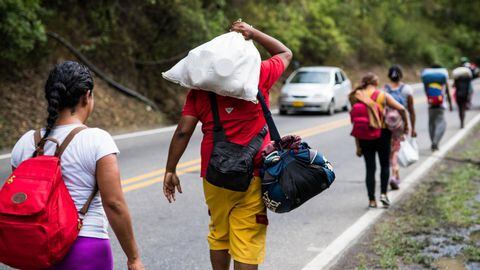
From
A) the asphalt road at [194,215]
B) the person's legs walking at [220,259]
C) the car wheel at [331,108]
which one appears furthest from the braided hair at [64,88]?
the car wheel at [331,108]

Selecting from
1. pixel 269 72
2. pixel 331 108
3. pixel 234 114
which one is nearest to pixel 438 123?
pixel 331 108

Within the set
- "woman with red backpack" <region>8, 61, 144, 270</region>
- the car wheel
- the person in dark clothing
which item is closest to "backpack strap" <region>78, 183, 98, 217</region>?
"woman with red backpack" <region>8, 61, 144, 270</region>

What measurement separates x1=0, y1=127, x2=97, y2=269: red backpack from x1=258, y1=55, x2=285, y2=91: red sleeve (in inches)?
58.7

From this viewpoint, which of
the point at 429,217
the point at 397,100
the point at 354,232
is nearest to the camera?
the point at 354,232

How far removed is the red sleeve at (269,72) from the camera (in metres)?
3.82

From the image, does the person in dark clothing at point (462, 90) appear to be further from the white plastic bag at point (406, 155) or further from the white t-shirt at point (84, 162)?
the white t-shirt at point (84, 162)

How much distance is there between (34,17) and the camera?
12828 millimetres

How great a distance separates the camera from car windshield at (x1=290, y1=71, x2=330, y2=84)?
22.1 meters

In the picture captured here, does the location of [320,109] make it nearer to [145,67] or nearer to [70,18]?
[145,67]

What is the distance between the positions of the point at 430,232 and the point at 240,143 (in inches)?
151

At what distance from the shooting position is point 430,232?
6.80 metres

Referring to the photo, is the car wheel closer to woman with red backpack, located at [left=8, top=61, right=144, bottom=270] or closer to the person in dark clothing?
the person in dark clothing

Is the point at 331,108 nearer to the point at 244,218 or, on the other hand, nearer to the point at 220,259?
the point at 220,259

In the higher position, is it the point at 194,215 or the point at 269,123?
the point at 269,123
